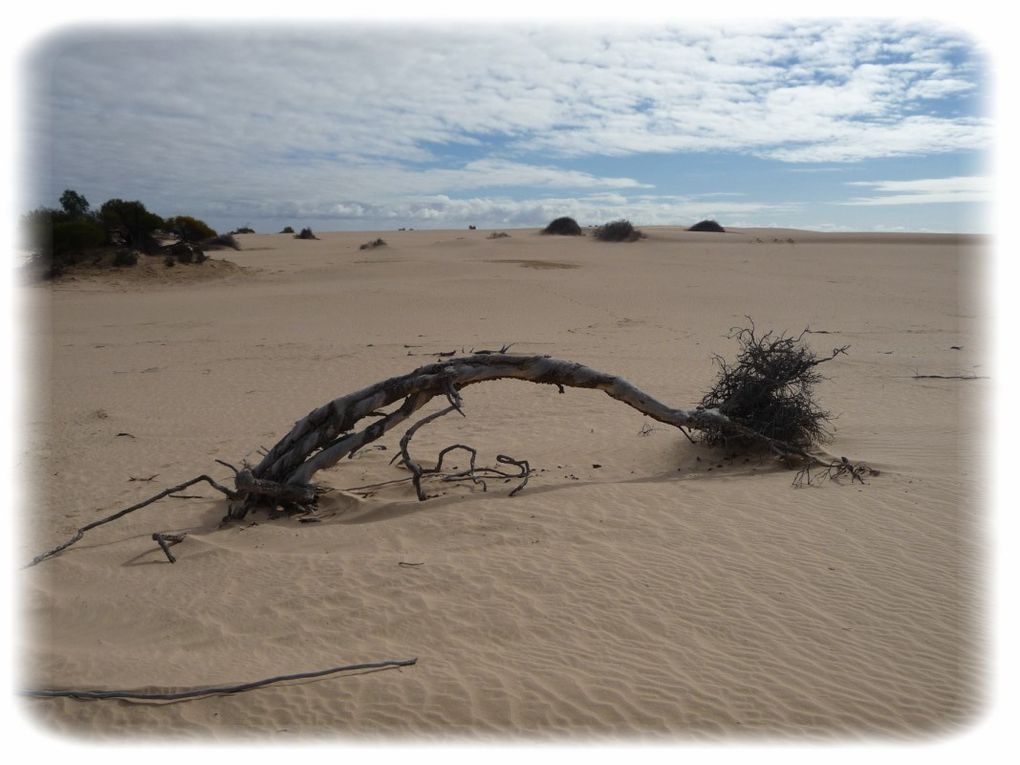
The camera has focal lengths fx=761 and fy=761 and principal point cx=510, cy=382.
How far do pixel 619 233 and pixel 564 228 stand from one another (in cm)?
662

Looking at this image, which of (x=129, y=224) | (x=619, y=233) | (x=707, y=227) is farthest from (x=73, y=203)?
(x=707, y=227)

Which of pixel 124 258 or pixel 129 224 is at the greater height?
pixel 129 224

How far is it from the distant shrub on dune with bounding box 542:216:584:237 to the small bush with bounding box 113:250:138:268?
25.6 metres

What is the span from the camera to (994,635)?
182 inches

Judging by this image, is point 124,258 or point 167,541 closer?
point 167,541

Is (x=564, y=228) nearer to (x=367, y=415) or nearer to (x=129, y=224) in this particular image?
(x=129, y=224)

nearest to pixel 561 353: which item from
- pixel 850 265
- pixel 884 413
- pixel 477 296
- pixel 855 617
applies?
pixel 884 413

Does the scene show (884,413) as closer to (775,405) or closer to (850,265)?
(775,405)

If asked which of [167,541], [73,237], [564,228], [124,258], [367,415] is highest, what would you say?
[564,228]

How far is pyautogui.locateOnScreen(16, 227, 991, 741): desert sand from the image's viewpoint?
3924 mm

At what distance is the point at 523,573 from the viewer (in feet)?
17.9

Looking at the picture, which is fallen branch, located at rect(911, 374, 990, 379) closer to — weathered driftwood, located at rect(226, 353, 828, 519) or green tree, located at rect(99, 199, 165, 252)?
weathered driftwood, located at rect(226, 353, 828, 519)

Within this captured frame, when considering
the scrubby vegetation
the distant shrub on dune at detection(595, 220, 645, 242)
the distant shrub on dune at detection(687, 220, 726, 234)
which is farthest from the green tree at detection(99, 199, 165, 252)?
the distant shrub on dune at detection(687, 220, 726, 234)

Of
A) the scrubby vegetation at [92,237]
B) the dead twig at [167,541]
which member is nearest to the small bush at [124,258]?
the scrubby vegetation at [92,237]
